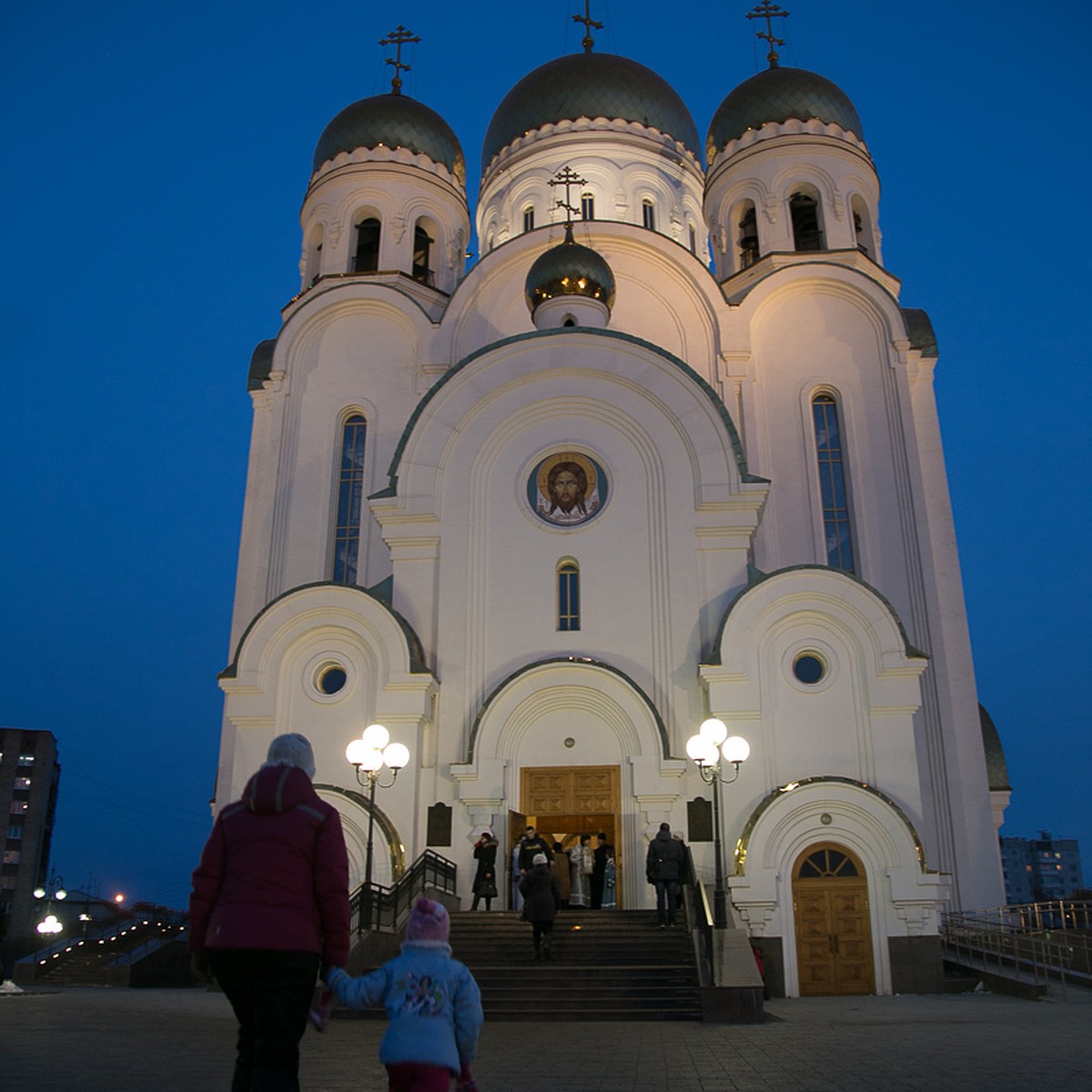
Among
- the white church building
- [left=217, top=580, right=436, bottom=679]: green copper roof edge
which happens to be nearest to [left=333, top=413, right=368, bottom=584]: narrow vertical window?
the white church building

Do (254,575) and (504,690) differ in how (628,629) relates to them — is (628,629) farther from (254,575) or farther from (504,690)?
(254,575)

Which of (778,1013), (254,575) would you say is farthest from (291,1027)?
(254,575)

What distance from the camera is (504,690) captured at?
A: 55.8 ft

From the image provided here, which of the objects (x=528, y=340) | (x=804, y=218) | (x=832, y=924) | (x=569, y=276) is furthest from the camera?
(x=804, y=218)

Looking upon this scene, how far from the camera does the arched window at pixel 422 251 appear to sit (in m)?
25.4

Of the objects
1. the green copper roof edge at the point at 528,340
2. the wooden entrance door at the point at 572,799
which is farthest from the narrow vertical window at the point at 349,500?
the wooden entrance door at the point at 572,799

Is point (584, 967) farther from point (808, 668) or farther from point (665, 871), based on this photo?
point (808, 668)

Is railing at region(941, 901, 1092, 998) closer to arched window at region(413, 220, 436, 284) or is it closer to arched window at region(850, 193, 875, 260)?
arched window at region(850, 193, 875, 260)

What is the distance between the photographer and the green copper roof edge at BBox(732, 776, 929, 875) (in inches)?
590

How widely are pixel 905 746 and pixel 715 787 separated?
16.6 feet

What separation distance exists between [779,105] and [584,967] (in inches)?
827

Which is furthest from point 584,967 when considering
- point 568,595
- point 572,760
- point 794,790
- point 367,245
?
point 367,245

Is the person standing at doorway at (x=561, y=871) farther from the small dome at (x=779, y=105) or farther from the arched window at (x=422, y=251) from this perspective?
the small dome at (x=779, y=105)

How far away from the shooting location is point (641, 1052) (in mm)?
7836
